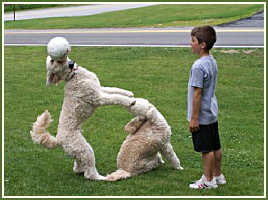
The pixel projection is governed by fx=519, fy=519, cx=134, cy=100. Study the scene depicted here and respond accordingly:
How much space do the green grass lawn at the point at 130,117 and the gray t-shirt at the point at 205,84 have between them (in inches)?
31.0

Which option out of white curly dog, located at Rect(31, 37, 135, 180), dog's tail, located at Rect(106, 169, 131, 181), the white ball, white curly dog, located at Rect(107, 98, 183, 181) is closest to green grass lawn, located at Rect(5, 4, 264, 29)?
white curly dog, located at Rect(107, 98, 183, 181)

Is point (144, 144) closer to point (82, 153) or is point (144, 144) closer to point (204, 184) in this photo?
point (82, 153)

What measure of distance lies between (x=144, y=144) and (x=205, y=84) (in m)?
1.05

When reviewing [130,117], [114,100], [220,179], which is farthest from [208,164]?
[130,117]

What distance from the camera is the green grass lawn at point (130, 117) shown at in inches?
216

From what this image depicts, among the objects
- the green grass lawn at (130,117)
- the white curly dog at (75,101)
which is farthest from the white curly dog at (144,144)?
the white curly dog at (75,101)

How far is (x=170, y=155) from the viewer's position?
586 cm

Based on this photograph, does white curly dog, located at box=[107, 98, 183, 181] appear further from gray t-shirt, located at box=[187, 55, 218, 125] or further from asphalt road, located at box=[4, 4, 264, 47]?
asphalt road, located at box=[4, 4, 264, 47]

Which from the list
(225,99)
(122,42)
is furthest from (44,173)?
(122,42)

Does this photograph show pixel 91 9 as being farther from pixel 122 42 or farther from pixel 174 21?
pixel 122 42

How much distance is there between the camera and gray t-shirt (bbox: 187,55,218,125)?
5055mm

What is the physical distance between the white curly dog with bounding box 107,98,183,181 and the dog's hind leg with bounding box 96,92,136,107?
176mm

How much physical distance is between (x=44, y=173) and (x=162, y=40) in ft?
32.6

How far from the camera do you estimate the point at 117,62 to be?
12312mm
